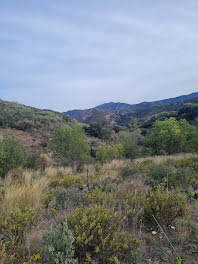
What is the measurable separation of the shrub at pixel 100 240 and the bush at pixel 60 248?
5.0 inches

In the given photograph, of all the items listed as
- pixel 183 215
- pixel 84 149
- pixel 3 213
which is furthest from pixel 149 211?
pixel 84 149

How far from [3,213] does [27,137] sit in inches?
935

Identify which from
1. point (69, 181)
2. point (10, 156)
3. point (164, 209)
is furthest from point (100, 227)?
point (10, 156)

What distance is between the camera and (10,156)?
380 inches

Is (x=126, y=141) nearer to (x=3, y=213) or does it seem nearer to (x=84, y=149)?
(x=84, y=149)

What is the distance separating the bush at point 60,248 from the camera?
207 centimetres

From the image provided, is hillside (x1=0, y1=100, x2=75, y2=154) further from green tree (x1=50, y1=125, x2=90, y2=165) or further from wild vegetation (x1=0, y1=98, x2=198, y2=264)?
wild vegetation (x1=0, y1=98, x2=198, y2=264)

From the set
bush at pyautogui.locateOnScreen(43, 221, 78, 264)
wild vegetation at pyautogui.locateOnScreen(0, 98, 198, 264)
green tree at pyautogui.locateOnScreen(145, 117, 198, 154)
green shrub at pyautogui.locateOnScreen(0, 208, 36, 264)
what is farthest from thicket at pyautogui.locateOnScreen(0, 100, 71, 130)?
bush at pyautogui.locateOnScreen(43, 221, 78, 264)

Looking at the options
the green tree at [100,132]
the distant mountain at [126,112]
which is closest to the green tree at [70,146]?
the green tree at [100,132]

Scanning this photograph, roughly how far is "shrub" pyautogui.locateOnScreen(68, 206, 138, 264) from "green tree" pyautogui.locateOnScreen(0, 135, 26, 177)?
7.92 m

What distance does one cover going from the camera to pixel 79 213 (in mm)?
2725

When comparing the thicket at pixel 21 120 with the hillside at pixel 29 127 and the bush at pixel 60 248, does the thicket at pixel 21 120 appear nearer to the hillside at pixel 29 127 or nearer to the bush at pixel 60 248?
the hillside at pixel 29 127

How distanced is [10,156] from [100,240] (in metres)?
8.65

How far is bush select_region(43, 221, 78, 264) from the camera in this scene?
207cm
